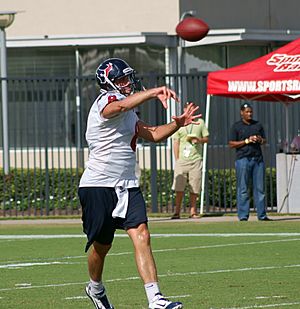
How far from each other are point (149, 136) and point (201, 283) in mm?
2352

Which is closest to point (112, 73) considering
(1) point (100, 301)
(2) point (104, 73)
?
(2) point (104, 73)

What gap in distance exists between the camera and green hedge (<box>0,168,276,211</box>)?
23.8 metres

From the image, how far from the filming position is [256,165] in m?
21.1

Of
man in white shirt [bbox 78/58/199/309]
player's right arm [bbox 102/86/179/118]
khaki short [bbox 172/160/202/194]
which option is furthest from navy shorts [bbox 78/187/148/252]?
khaki short [bbox 172/160/202/194]

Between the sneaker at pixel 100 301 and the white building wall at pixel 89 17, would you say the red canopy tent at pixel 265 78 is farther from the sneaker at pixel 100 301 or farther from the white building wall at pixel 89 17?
the sneaker at pixel 100 301

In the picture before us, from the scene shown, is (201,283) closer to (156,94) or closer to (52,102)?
(156,94)

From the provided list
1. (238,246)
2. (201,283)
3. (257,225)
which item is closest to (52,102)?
(257,225)

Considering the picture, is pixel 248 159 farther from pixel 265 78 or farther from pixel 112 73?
pixel 112 73

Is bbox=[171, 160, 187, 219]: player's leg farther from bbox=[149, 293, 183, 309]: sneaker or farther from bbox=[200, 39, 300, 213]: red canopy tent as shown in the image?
bbox=[149, 293, 183, 309]: sneaker

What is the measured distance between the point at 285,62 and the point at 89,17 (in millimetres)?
8263

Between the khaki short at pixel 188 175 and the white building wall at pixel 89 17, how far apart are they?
6.74 metres

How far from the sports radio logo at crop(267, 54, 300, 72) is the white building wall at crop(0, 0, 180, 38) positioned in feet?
22.2

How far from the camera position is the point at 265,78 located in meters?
21.4

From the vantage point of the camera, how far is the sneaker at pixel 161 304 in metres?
9.36
